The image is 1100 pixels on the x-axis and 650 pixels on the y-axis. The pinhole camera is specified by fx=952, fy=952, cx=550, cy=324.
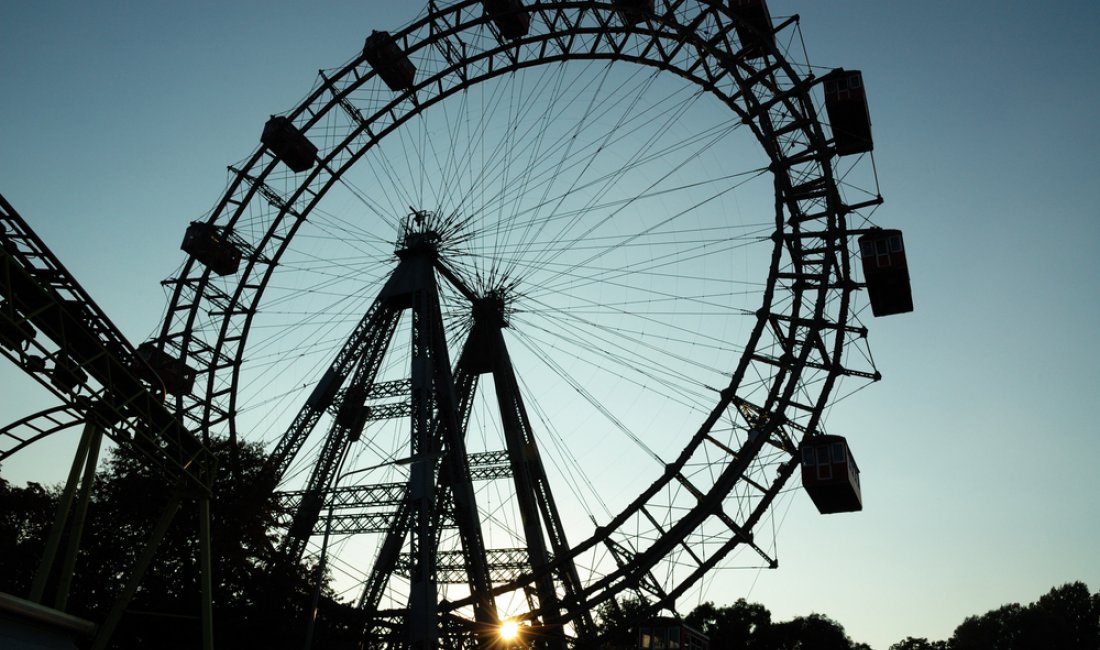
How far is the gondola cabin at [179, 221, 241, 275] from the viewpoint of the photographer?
30.8 metres

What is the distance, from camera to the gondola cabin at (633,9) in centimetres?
2878

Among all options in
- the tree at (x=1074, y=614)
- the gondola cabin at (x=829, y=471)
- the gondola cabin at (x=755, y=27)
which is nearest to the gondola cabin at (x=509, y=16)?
the gondola cabin at (x=755, y=27)

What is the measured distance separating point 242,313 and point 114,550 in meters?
8.07

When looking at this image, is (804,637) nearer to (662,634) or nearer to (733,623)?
(733,623)

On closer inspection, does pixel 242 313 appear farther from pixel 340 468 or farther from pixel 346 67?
pixel 346 67

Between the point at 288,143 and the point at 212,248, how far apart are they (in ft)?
13.9

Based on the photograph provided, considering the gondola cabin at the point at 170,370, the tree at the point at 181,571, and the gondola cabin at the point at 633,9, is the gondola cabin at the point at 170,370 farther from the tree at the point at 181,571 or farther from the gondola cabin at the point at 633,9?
the gondola cabin at the point at 633,9

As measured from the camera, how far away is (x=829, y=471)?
24750 mm

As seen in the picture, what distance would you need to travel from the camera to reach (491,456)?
96.3 feet

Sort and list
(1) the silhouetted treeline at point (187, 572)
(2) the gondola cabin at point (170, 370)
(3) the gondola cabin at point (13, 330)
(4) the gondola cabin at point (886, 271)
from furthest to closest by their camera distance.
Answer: (2) the gondola cabin at point (170, 370) < (4) the gondola cabin at point (886, 271) < (1) the silhouetted treeline at point (187, 572) < (3) the gondola cabin at point (13, 330)

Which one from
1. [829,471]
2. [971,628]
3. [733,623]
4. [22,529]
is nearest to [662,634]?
[829,471]

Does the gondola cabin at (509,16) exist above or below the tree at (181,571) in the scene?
above

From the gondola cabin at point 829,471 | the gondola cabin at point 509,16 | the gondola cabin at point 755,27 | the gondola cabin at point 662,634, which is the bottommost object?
the gondola cabin at point 662,634

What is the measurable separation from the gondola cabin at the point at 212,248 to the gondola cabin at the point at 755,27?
17.5m
